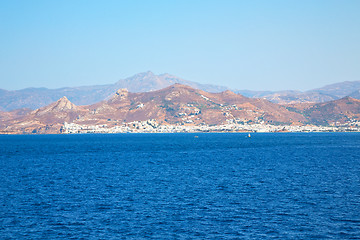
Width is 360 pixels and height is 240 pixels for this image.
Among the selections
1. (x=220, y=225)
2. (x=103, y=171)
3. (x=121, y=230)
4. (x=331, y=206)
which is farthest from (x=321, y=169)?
(x=121, y=230)

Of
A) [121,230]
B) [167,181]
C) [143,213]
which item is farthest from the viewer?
[167,181]

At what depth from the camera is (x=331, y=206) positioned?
55375 mm

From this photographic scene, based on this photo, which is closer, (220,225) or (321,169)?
(220,225)

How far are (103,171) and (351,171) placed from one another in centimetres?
5751

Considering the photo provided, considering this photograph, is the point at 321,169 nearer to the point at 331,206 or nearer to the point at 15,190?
the point at 331,206

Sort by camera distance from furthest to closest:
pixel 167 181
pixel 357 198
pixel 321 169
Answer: pixel 321 169 < pixel 167 181 < pixel 357 198

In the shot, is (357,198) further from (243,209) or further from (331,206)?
(243,209)

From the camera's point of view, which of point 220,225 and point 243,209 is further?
point 243,209

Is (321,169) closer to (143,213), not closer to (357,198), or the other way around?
(357,198)

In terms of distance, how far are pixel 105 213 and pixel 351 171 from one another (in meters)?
61.8

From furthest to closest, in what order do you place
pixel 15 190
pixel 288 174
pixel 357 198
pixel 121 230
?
1. pixel 288 174
2. pixel 15 190
3. pixel 357 198
4. pixel 121 230

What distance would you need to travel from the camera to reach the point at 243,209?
54750 millimetres

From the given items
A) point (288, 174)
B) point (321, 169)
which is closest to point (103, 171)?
point (288, 174)

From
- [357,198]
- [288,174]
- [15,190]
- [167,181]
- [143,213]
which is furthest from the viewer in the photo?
[288,174]
